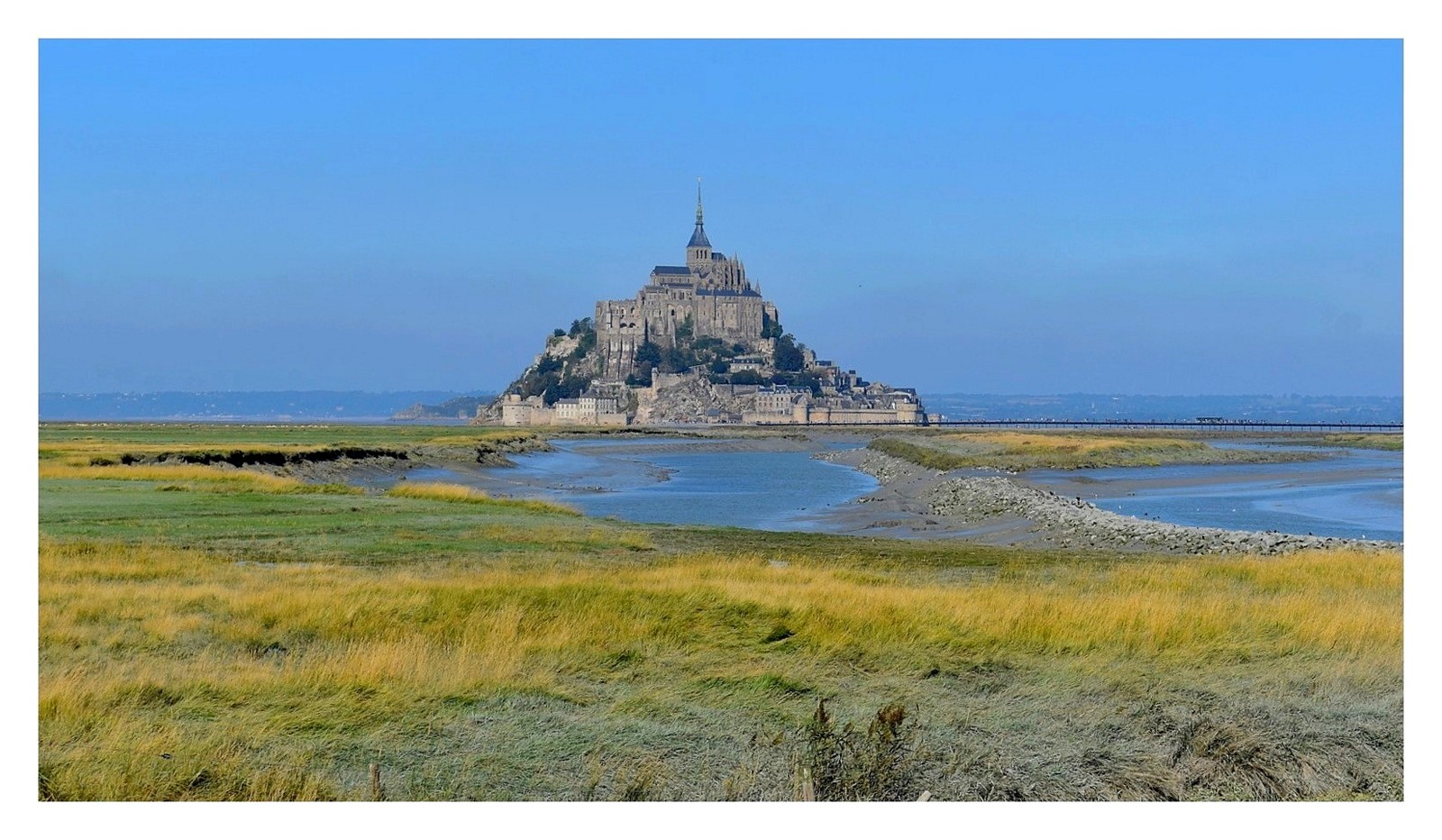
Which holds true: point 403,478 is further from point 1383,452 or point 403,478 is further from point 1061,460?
point 1383,452

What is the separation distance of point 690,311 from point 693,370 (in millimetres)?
15282

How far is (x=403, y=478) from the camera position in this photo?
4025 centimetres

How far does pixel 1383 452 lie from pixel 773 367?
103 metres

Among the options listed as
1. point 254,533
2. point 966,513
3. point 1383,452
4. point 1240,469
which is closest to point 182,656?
point 254,533

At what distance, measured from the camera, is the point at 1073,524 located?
23.4 m

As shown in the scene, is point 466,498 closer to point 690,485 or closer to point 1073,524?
point 1073,524

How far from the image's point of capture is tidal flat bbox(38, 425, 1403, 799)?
7.04 m

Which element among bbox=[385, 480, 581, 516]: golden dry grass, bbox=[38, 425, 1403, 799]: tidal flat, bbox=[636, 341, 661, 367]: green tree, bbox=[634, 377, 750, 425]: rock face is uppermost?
bbox=[636, 341, 661, 367]: green tree

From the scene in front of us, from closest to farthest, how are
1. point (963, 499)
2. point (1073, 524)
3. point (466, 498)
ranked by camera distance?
point (1073, 524)
point (466, 498)
point (963, 499)

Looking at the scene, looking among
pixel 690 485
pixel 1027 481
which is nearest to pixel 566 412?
pixel 690 485

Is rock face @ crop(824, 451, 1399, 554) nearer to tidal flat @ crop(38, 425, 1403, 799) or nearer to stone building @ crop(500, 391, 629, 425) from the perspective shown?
tidal flat @ crop(38, 425, 1403, 799)

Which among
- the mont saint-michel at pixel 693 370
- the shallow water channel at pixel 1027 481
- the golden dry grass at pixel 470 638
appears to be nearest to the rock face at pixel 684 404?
the mont saint-michel at pixel 693 370

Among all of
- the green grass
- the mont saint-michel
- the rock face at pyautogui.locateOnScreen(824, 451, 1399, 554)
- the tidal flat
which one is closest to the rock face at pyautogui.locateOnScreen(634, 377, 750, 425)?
the mont saint-michel

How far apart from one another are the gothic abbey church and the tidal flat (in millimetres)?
153519
